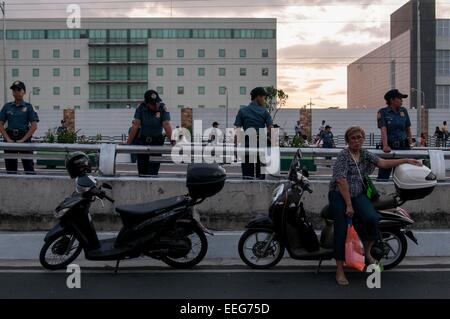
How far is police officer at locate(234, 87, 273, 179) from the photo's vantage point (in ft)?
28.2

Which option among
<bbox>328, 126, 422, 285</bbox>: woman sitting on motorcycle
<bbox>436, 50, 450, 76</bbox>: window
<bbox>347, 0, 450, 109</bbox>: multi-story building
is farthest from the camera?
<bbox>436, 50, 450, 76</bbox>: window

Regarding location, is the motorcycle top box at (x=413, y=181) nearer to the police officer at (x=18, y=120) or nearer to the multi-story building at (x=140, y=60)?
the police officer at (x=18, y=120)

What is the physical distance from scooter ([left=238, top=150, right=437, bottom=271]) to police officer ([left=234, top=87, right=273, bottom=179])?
210 cm

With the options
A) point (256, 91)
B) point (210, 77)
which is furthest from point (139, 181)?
point (210, 77)

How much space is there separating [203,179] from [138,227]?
0.92 m

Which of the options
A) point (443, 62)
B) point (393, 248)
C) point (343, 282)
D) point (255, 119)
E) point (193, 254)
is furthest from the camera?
point (443, 62)

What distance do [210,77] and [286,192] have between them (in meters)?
81.9

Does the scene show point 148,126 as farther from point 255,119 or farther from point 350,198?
point 350,198

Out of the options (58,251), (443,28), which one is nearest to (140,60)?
(443,28)

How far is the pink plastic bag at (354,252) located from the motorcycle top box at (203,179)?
1625mm

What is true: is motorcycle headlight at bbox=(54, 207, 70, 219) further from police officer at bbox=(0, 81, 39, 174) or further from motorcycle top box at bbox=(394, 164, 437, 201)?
motorcycle top box at bbox=(394, 164, 437, 201)

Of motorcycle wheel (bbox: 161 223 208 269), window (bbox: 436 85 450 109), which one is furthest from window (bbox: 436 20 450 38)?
motorcycle wheel (bbox: 161 223 208 269)

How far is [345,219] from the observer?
6.05 metres
